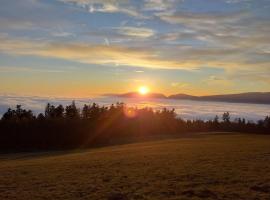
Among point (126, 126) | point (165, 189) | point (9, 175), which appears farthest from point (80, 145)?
point (165, 189)

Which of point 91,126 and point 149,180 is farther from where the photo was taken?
point 91,126

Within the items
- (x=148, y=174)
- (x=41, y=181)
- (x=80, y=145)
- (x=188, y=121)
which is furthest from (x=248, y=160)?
(x=188, y=121)

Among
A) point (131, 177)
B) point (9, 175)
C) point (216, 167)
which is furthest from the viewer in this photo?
point (9, 175)

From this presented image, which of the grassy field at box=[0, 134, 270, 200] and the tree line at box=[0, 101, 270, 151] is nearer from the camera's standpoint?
the grassy field at box=[0, 134, 270, 200]

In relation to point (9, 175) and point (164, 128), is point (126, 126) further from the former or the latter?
point (9, 175)

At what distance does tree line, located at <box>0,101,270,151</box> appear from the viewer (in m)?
110

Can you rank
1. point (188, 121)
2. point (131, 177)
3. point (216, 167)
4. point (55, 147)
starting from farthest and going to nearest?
point (188, 121)
point (55, 147)
point (216, 167)
point (131, 177)

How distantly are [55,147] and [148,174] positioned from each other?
271ft

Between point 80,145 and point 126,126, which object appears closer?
point 80,145

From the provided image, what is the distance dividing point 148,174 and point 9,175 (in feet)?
30.9

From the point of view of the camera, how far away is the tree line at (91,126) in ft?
361

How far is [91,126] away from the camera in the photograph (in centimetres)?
12006

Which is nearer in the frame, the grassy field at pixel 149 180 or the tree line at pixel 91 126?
the grassy field at pixel 149 180

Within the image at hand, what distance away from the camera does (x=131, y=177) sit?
82.7 ft
